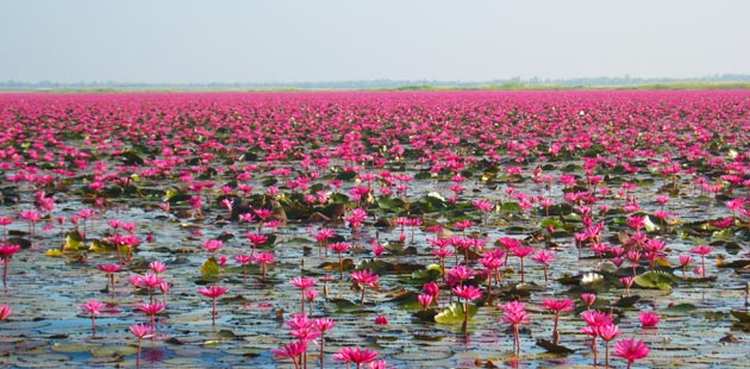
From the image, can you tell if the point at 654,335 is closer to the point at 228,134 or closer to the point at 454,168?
the point at 454,168

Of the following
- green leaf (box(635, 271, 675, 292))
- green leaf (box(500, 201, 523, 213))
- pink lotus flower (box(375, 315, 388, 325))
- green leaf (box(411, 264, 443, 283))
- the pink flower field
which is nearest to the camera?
the pink flower field

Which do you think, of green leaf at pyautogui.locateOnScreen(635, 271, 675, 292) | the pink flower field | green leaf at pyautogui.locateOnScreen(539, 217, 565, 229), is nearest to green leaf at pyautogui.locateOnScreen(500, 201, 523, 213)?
the pink flower field

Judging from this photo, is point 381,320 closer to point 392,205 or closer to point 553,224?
point 553,224

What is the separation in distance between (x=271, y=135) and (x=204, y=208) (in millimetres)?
11355

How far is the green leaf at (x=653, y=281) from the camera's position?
20.5ft

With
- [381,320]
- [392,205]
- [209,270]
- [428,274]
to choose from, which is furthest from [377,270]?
[392,205]

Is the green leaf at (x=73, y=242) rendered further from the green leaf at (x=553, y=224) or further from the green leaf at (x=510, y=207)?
the green leaf at (x=510, y=207)

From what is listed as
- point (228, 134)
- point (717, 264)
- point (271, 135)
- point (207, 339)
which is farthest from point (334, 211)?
point (228, 134)

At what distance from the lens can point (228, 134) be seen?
76.9ft

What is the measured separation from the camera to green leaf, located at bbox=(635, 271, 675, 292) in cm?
625

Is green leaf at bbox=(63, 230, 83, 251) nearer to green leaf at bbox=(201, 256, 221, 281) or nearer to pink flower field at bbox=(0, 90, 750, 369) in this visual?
pink flower field at bbox=(0, 90, 750, 369)

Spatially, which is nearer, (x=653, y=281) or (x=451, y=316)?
(x=451, y=316)

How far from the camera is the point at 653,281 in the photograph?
6.27m

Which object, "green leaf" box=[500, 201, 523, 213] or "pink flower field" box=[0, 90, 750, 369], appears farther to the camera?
"green leaf" box=[500, 201, 523, 213]
